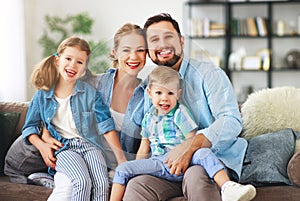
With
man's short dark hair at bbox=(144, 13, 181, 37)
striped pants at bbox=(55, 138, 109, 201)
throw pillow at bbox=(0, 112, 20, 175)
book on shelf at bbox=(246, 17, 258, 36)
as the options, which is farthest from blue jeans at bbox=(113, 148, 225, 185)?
book on shelf at bbox=(246, 17, 258, 36)

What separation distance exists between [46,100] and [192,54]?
79cm

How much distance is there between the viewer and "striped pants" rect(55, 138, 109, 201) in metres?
2.71

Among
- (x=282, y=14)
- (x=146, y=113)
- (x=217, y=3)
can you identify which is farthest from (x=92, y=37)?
(x=146, y=113)

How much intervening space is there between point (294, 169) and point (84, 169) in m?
0.97

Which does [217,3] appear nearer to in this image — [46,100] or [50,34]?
[50,34]

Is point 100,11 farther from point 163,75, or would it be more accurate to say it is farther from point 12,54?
point 163,75

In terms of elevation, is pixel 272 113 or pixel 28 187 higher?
pixel 272 113

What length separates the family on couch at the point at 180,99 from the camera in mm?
2533

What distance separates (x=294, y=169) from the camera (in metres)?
2.72

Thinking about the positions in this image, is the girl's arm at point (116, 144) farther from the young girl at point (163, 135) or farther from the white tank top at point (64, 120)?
the white tank top at point (64, 120)

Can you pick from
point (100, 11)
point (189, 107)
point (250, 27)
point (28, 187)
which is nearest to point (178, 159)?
point (189, 107)

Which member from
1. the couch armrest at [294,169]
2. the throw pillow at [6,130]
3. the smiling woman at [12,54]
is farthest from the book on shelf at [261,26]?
the couch armrest at [294,169]

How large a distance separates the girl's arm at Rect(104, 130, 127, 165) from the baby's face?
9.7 inches

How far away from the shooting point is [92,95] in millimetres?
2682
